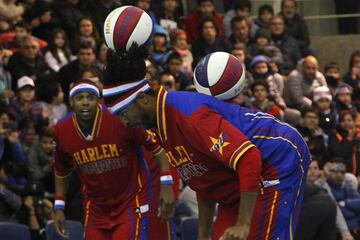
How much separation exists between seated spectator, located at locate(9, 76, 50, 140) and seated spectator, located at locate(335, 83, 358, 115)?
14.4ft

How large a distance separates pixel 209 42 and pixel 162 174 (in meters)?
7.59

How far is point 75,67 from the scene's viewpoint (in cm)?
1501

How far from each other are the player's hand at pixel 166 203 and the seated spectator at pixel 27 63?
18.3 feet

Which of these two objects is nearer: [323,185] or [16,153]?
[16,153]

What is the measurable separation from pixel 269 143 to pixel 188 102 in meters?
0.73

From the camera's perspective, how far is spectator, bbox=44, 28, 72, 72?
1529 centimetres

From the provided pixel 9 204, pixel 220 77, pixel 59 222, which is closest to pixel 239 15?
pixel 9 204

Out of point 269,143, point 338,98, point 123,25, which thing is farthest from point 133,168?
point 338,98

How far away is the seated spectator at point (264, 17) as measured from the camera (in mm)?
18094

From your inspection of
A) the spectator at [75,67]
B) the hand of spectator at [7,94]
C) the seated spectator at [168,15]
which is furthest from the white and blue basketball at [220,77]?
the seated spectator at [168,15]

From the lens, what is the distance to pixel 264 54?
1708 centimetres

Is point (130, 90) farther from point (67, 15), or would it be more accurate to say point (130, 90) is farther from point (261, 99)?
point (67, 15)

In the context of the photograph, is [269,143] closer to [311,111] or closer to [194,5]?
[311,111]

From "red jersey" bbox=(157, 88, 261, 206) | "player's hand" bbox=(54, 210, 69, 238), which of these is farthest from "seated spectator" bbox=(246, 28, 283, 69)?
"red jersey" bbox=(157, 88, 261, 206)
